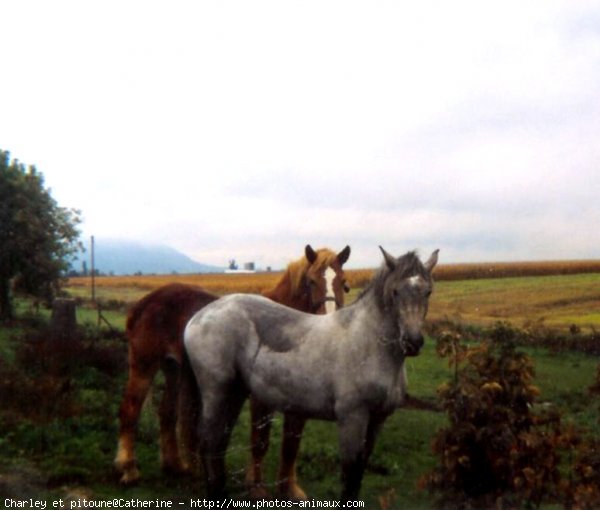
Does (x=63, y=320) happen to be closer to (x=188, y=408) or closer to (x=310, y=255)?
(x=188, y=408)

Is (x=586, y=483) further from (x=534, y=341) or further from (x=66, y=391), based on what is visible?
(x=66, y=391)

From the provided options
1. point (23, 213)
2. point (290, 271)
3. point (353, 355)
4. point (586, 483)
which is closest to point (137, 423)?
point (290, 271)

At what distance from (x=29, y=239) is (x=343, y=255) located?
8.18 metres

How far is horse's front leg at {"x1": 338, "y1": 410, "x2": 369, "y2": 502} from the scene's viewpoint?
6.18 meters

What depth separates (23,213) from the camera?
13977mm

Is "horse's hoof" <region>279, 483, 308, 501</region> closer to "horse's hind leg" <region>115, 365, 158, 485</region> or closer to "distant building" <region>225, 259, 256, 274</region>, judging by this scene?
"horse's hind leg" <region>115, 365, 158, 485</region>

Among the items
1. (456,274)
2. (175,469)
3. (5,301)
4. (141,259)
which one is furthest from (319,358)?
(5,301)

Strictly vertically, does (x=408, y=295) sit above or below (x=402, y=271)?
below

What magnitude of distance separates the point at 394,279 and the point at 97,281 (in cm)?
587

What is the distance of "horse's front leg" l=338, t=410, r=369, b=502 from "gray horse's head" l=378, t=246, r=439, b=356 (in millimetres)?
620

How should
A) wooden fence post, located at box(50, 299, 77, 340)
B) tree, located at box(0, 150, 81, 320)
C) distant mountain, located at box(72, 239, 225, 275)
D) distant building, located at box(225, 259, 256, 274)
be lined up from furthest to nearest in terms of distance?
tree, located at box(0, 150, 81, 320), wooden fence post, located at box(50, 299, 77, 340), distant mountain, located at box(72, 239, 225, 275), distant building, located at box(225, 259, 256, 274)

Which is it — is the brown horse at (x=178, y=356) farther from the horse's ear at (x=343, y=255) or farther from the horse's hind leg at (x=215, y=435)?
the horse's hind leg at (x=215, y=435)

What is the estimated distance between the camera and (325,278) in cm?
732

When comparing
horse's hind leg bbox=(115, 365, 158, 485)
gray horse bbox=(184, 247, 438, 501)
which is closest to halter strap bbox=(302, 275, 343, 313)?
gray horse bbox=(184, 247, 438, 501)
